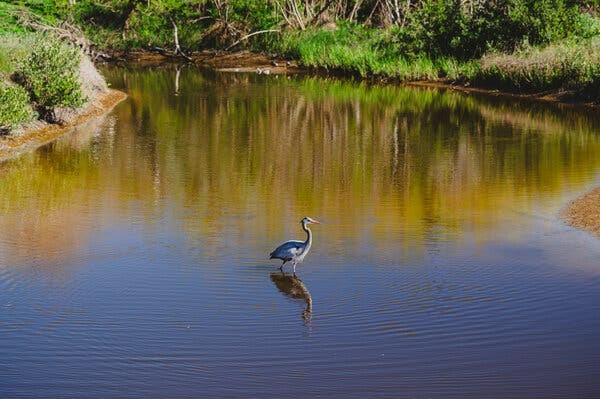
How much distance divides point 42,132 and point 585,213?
13.1 meters

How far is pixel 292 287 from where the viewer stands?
11539 mm

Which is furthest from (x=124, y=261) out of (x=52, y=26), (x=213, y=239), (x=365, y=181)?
(x=52, y=26)

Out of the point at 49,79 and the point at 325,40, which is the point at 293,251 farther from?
the point at 325,40

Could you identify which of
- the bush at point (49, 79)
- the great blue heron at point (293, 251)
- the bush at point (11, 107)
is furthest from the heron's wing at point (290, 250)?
the bush at point (49, 79)

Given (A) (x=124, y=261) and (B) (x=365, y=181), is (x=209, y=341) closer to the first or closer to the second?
(A) (x=124, y=261)

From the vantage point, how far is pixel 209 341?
969 centimetres

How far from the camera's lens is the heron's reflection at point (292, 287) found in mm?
10990

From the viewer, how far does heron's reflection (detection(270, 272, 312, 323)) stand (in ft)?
36.1

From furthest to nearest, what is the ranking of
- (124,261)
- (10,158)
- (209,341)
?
(10,158), (124,261), (209,341)

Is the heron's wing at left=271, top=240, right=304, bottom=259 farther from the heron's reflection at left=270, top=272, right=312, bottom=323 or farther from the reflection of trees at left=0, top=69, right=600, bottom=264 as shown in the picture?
the reflection of trees at left=0, top=69, right=600, bottom=264

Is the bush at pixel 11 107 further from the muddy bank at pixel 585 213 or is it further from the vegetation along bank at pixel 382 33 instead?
the vegetation along bank at pixel 382 33

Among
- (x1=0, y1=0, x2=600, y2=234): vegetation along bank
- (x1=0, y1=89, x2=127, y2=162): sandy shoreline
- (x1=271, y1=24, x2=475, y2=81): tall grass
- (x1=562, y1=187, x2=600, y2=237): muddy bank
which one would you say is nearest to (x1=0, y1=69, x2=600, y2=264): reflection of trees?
(x1=0, y1=89, x2=127, y2=162): sandy shoreline

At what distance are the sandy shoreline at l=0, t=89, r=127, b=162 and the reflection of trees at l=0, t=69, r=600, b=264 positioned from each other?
49 centimetres

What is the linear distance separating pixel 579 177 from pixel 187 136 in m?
9.60
